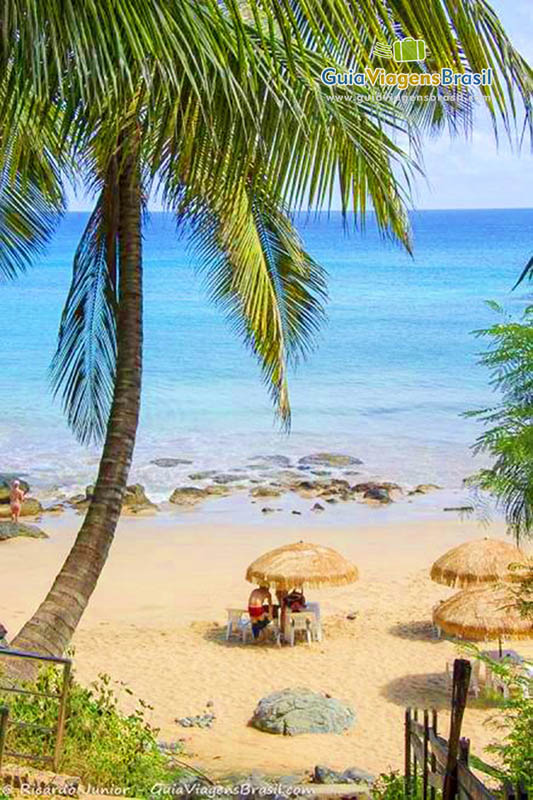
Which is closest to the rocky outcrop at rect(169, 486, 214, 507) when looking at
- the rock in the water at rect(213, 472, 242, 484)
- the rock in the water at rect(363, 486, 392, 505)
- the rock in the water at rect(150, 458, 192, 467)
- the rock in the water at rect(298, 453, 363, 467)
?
the rock in the water at rect(213, 472, 242, 484)

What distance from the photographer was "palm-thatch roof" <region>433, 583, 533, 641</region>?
11.5 metres

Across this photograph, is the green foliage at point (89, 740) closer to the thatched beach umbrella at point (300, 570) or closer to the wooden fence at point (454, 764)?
the wooden fence at point (454, 764)

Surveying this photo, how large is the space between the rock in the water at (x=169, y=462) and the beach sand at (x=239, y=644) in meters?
6.73

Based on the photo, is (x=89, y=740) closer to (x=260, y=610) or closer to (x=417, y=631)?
(x=260, y=610)

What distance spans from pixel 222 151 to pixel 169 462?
902 inches

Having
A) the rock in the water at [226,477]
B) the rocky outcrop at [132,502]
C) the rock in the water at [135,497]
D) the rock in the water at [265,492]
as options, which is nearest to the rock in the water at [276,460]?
the rock in the water at [226,477]

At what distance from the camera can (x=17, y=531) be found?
1972cm

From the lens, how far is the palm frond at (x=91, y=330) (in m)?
8.47

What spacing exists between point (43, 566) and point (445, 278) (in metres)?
68.4

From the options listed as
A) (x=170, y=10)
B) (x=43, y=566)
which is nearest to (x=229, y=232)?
(x=170, y=10)

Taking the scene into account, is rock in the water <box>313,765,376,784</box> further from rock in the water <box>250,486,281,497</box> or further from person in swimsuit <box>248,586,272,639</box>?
rock in the water <box>250,486,281,497</box>

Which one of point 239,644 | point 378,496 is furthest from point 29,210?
point 378,496

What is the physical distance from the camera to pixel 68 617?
7168 mm

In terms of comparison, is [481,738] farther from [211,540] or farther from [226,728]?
[211,540]
